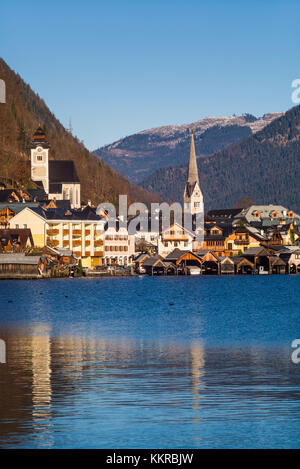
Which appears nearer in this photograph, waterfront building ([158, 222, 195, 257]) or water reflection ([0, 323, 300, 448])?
water reflection ([0, 323, 300, 448])

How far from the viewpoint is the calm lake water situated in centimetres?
2166

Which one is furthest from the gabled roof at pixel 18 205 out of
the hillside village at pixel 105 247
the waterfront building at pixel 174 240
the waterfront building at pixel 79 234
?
the waterfront building at pixel 174 240

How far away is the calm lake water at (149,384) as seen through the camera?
21.7 meters

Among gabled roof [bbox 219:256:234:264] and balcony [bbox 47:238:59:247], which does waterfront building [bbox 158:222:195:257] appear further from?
balcony [bbox 47:238:59:247]

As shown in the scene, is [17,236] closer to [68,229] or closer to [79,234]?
[68,229]

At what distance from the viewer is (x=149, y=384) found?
2881 cm

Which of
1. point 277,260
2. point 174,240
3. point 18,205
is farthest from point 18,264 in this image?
point 277,260

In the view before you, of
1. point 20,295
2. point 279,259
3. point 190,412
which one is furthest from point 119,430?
point 279,259

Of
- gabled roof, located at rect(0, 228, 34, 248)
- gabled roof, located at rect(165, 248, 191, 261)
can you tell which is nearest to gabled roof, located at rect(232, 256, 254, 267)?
gabled roof, located at rect(165, 248, 191, 261)

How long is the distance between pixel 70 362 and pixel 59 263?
122338mm

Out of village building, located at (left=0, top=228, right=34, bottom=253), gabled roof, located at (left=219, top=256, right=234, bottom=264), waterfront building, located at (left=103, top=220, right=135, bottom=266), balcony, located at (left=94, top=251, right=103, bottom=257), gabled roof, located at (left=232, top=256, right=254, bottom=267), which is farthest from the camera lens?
gabled roof, located at (left=232, top=256, right=254, bottom=267)

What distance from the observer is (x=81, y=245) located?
170625 mm
